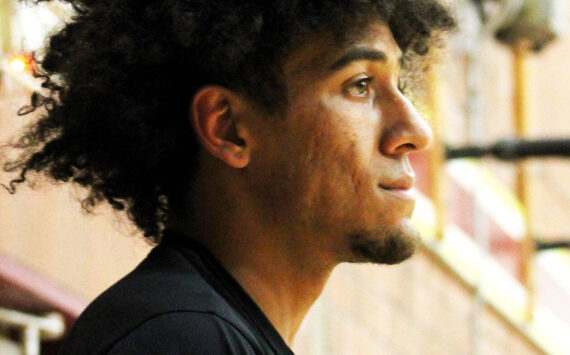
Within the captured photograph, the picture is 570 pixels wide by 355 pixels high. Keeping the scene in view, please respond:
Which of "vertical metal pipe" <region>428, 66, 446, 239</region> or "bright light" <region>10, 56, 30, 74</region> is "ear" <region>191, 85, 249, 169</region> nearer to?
"bright light" <region>10, 56, 30, 74</region>

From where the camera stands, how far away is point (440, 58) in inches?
99.1

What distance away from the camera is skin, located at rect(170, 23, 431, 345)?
1.84 m

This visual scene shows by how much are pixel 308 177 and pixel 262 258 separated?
0.54 ft

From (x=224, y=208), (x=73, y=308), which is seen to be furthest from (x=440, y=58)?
(x=73, y=308)

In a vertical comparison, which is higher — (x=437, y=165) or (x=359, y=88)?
(x=437, y=165)

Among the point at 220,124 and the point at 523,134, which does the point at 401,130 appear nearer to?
the point at 220,124

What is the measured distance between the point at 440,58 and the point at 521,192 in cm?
329

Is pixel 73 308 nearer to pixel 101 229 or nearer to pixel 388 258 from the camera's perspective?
pixel 101 229

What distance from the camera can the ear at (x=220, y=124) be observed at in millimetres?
1874

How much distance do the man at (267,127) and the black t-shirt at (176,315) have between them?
52 millimetres

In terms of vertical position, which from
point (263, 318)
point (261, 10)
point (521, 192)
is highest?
point (521, 192)

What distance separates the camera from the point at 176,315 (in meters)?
1.48

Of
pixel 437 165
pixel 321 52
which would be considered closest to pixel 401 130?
pixel 321 52

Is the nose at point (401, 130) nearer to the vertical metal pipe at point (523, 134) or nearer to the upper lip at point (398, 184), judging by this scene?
the upper lip at point (398, 184)
